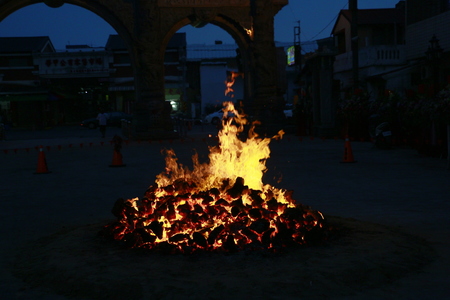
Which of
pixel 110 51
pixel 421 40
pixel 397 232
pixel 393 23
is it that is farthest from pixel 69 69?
pixel 397 232

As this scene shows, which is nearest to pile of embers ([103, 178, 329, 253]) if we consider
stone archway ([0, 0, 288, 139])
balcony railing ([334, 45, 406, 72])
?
stone archway ([0, 0, 288, 139])

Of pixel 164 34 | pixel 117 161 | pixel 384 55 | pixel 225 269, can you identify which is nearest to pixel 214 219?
pixel 225 269

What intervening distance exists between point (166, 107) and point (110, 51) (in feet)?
93.9

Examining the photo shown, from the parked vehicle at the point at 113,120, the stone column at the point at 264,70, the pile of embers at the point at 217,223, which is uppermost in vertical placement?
the stone column at the point at 264,70

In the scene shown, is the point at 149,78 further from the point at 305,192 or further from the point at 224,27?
the point at 305,192

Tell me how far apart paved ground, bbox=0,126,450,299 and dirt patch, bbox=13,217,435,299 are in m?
0.20

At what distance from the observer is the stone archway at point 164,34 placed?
26469mm

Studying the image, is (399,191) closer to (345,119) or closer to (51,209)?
(51,209)

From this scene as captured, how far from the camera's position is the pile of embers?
5.60m

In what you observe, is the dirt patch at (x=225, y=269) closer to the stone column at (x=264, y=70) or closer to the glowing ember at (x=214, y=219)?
the glowing ember at (x=214, y=219)

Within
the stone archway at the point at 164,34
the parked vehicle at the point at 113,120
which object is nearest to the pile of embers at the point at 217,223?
the stone archway at the point at 164,34

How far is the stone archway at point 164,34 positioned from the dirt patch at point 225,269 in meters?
20.9

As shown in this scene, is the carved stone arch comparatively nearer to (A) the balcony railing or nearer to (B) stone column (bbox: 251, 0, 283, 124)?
(B) stone column (bbox: 251, 0, 283, 124)

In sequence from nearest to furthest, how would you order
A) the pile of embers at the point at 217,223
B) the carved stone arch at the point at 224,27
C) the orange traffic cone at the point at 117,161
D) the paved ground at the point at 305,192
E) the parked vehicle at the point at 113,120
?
the paved ground at the point at 305,192, the pile of embers at the point at 217,223, the orange traffic cone at the point at 117,161, the carved stone arch at the point at 224,27, the parked vehicle at the point at 113,120
